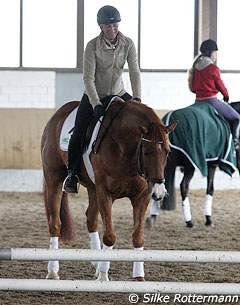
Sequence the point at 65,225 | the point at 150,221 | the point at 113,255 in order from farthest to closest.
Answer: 1. the point at 150,221
2. the point at 65,225
3. the point at 113,255

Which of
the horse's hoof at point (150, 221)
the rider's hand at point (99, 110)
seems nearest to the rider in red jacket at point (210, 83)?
the horse's hoof at point (150, 221)

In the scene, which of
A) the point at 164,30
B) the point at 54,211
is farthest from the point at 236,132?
the point at 164,30

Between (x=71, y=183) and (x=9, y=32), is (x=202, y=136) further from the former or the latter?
(x=9, y=32)

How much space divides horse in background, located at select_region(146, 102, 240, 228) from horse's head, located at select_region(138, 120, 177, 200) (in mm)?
3655

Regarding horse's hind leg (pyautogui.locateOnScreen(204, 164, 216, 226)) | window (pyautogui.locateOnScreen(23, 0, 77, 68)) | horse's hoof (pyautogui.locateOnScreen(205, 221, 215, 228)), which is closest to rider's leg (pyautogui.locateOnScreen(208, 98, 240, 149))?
horse's hind leg (pyautogui.locateOnScreen(204, 164, 216, 226))

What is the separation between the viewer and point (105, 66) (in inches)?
232

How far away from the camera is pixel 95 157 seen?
5.79 m

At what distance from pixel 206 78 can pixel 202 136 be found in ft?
2.31

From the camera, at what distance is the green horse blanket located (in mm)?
9039

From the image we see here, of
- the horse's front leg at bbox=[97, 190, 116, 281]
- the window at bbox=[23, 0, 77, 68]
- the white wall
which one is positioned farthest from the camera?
the window at bbox=[23, 0, 77, 68]

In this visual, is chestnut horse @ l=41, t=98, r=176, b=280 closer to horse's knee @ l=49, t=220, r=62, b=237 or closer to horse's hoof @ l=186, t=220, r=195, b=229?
horse's knee @ l=49, t=220, r=62, b=237

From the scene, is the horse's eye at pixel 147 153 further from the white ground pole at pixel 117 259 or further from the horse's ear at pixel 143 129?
the white ground pole at pixel 117 259

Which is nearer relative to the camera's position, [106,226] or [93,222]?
[106,226]

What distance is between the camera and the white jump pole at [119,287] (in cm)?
379
